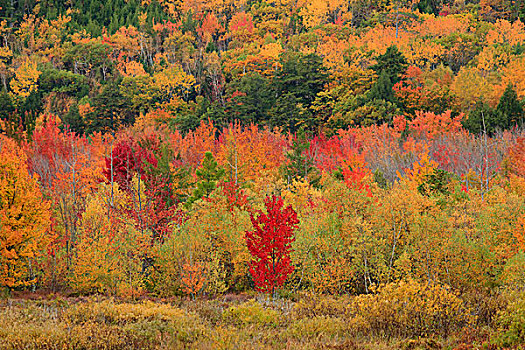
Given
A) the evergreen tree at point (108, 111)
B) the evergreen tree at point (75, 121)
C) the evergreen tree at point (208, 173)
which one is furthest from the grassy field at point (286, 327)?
the evergreen tree at point (108, 111)

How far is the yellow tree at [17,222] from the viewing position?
22.5 metres

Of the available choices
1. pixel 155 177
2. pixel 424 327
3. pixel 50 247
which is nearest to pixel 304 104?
pixel 155 177

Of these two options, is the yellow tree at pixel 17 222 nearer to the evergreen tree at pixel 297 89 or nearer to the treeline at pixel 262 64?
the treeline at pixel 262 64

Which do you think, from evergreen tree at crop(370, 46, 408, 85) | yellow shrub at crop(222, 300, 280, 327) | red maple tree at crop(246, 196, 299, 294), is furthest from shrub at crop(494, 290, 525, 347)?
evergreen tree at crop(370, 46, 408, 85)

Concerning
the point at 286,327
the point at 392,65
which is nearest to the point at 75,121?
the point at 392,65

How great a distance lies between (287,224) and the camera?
1948cm

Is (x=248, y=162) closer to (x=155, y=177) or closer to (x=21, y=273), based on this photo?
(x=155, y=177)

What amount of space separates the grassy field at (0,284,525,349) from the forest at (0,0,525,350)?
0.07m

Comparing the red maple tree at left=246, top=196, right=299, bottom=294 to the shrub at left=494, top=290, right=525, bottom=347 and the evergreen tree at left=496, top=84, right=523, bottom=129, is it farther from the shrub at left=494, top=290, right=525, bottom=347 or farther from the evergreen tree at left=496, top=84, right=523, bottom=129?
the evergreen tree at left=496, top=84, right=523, bottom=129

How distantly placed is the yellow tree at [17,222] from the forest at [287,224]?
9 centimetres

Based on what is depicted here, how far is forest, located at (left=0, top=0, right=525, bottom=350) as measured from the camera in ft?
50.1

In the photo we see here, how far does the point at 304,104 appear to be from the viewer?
64312 mm

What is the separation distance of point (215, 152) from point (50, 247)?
25.1 meters

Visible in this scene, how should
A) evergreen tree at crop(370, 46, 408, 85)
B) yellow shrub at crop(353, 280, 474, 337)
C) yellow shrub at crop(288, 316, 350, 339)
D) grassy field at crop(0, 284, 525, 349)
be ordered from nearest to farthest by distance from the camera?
grassy field at crop(0, 284, 525, 349)
yellow shrub at crop(353, 280, 474, 337)
yellow shrub at crop(288, 316, 350, 339)
evergreen tree at crop(370, 46, 408, 85)
